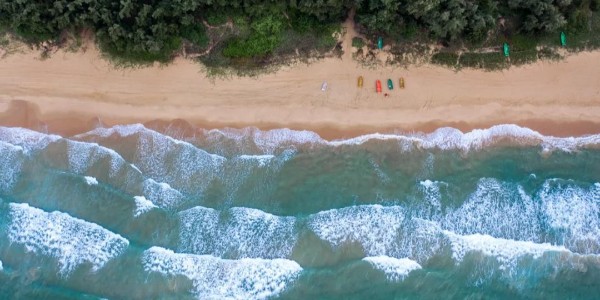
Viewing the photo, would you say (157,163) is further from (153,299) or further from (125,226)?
(153,299)

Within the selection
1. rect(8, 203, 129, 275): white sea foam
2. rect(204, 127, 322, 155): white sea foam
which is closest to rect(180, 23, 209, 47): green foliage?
rect(204, 127, 322, 155): white sea foam

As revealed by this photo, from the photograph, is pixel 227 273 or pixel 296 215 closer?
pixel 227 273

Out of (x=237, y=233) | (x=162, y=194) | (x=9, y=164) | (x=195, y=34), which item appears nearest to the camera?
(x=237, y=233)

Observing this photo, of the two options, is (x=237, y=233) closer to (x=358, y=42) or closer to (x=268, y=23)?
(x=268, y=23)

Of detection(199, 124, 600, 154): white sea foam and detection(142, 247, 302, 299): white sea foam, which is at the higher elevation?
detection(199, 124, 600, 154): white sea foam

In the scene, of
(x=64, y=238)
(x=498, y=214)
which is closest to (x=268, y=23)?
(x=64, y=238)

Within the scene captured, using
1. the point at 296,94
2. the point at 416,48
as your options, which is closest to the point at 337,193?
the point at 296,94

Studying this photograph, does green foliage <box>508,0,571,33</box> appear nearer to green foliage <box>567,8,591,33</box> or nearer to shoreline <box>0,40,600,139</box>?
green foliage <box>567,8,591,33</box>
